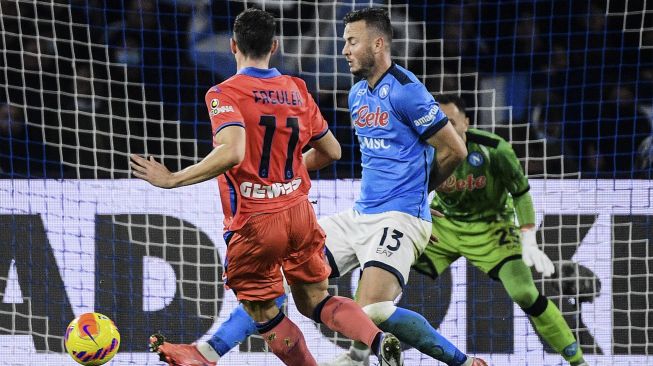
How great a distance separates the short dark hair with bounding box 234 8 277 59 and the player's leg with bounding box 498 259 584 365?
2532 mm

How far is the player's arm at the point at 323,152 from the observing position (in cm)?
513

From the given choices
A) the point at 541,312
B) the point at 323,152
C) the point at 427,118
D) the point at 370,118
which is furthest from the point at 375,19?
the point at 541,312

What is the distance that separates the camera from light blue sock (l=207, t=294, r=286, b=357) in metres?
5.30

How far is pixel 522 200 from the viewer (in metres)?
6.64

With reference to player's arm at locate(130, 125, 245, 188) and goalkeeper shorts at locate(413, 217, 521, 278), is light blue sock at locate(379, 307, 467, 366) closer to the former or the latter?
goalkeeper shorts at locate(413, 217, 521, 278)

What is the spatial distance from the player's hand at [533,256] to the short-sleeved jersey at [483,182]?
26cm

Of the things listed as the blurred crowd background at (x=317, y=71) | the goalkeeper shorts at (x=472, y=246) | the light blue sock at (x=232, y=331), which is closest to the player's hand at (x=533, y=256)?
the goalkeeper shorts at (x=472, y=246)

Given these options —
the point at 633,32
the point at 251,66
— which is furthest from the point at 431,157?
the point at 633,32

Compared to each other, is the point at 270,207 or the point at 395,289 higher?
the point at 270,207

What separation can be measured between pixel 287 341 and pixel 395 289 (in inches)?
32.8

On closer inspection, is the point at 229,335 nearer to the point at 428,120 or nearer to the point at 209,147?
the point at 428,120

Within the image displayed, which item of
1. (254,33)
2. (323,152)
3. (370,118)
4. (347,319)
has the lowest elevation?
(347,319)

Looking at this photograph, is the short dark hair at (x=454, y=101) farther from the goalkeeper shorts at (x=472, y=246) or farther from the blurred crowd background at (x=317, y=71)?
the blurred crowd background at (x=317, y=71)

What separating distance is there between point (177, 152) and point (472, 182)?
234cm
